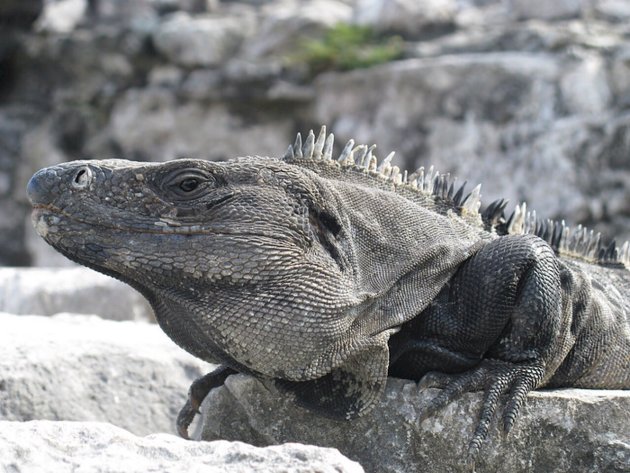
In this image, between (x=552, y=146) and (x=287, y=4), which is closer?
(x=552, y=146)

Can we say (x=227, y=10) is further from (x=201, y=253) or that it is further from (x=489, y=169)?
(x=201, y=253)

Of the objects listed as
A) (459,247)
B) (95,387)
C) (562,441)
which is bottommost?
(95,387)

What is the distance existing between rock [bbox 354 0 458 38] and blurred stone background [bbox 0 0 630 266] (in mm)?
18

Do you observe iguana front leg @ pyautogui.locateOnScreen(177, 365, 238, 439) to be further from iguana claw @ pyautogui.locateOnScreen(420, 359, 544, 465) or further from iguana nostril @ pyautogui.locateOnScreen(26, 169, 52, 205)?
iguana nostril @ pyautogui.locateOnScreen(26, 169, 52, 205)

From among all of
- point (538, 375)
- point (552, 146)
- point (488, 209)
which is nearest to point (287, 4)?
point (552, 146)

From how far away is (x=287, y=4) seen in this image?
1480 cm

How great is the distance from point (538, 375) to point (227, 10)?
1151 centimetres

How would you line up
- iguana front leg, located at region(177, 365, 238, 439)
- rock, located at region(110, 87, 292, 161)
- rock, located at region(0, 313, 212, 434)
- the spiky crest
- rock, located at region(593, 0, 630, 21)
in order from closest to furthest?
the spiky crest < iguana front leg, located at region(177, 365, 238, 439) < rock, located at region(0, 313, 212, 434) < rock, located at region(593, 0, 630, 21) < rock, located at region(110, 87, 292, 161)

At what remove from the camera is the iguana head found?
3.71 metres

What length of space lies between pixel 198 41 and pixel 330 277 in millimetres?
9731

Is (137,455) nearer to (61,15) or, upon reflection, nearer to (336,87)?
(336,87)

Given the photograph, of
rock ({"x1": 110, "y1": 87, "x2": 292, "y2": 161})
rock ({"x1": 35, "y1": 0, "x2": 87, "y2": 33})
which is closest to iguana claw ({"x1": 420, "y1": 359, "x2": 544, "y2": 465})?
rock ({"x1": 110, "y1": 87, "x2": 292, "y2": 161})

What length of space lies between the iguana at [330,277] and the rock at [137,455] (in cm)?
78

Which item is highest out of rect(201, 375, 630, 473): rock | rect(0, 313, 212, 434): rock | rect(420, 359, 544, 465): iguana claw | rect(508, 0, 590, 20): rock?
rect(508, 0, 590, 20): rock
